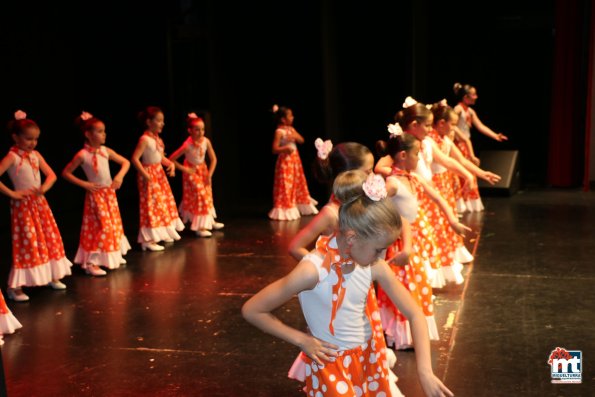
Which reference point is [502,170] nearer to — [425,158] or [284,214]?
[284,214]

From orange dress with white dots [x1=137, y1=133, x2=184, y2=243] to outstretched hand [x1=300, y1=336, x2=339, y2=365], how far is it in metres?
5.07

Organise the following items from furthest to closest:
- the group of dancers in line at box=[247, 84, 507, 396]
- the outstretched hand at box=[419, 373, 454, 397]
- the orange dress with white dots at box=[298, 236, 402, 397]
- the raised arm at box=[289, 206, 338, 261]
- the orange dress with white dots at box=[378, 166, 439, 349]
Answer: the orange dress with white dots at box=[378, 166, 439, 349] < the raised arm at box=[289, 206, 338, 261] < the orange dress with white dots at box=[298, 236, 402, 397] < the group of dancers in line at box=[247, 84, 507, 396] < the outstretched hand at box=[419, 373, 454, 397]

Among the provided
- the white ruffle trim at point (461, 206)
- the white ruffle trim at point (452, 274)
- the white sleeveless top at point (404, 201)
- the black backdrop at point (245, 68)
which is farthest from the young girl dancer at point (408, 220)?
the black backdrop at point (245, 68)

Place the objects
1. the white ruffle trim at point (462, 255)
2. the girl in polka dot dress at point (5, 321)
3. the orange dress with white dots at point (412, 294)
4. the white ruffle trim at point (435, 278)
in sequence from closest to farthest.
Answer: the orange dress with white dots at point (412, 294) < the girl in polka dot dress at point (5, 321) < the white ruffle trim at point (435, 278) < the white ruffle trim at point (462, 255)

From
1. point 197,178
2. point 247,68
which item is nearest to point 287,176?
point 197,178

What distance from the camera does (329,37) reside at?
961 centimetres

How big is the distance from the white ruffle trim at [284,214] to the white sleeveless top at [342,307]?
617 cm

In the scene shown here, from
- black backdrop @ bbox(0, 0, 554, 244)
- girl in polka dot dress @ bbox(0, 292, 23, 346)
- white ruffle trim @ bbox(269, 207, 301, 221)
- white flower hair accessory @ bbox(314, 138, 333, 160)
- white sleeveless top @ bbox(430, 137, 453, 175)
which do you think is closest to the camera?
white flower hair accessory @ bbox(314, 138, 333, 160)

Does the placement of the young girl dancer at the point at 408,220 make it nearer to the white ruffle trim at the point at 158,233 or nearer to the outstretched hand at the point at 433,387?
the outstretched hand at the point at 433,387

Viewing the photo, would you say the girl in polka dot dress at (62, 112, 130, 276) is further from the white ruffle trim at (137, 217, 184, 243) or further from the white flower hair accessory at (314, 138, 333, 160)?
the white flower hair accessory at (314, 138, 333, 160)

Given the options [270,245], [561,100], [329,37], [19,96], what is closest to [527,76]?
[561,100]

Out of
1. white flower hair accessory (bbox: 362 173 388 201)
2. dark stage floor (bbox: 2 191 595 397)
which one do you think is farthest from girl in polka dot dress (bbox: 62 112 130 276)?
white flower hair accessory (bbox: 362 173 388 201)

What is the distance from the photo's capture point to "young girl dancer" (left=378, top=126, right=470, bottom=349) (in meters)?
4.05

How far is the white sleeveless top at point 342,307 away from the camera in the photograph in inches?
92.7
